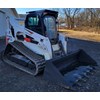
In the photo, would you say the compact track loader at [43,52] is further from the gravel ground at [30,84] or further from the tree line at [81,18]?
the tree line at [81,18]

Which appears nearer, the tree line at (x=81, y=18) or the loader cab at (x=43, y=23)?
the loader cab at (x=43, y=23)

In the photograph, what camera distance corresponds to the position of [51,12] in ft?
21.7

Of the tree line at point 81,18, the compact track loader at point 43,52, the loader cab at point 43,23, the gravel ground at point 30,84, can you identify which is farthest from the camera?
the tree line at point 81,18

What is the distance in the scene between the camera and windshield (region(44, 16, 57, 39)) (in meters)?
6.46

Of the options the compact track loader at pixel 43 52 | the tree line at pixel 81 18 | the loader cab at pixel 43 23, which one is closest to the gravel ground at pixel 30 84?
the compact track loader at pixel 43 52

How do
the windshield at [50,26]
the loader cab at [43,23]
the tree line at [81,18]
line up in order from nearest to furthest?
the loader cab at [43,23] → the windshield at [50,26] → the tree line at [81,18]

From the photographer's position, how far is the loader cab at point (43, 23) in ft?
20.6

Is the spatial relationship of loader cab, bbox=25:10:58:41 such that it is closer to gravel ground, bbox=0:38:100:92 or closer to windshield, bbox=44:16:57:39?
windshield, bbox=44:16:57:39

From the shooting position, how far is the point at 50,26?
6.62 metres

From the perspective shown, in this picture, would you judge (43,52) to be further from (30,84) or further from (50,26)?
(30,84)

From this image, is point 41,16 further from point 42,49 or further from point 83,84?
point 83,84

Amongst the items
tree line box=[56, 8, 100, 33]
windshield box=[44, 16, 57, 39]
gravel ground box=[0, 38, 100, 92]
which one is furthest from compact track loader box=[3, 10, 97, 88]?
tree line box=[56, 8, 100, 33]

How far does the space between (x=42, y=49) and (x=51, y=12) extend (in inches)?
56.9

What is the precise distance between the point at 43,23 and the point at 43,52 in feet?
3.29
